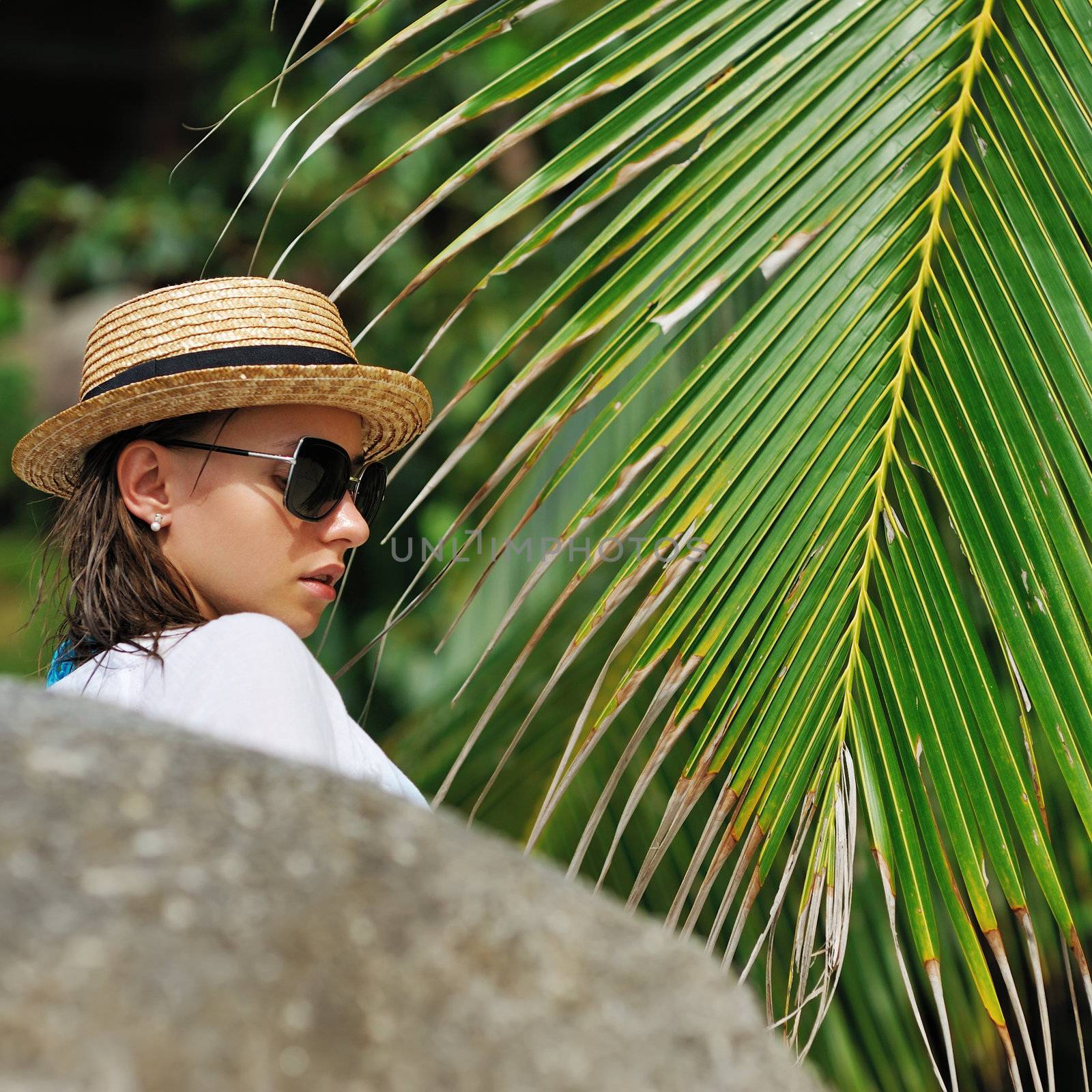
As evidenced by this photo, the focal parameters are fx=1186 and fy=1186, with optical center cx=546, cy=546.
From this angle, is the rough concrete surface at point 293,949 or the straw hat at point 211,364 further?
the straw hat at point 211,364

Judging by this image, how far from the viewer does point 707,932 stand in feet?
5.76

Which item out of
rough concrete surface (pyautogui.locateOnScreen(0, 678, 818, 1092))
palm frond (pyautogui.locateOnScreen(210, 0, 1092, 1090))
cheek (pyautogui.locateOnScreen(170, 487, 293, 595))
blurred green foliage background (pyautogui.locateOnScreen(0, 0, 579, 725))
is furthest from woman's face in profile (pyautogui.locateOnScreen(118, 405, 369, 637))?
rough concrete surface (pyautogui.locateOnScreen(0, 678, 818, 1092))

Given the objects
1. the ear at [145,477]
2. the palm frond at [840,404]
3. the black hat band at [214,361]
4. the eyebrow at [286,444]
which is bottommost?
the palm frond at [840,404]

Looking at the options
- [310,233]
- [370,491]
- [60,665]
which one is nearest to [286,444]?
[370,491]

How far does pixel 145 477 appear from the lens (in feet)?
3.88

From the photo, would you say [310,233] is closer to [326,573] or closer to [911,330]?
[326,573]

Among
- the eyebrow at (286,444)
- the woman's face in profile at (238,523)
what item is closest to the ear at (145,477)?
the woman's face in profile at (238,523)

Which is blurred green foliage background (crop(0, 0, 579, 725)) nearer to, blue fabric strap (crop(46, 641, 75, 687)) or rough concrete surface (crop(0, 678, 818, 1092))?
blue fabric strap (crop(46, 641, 75, 687))

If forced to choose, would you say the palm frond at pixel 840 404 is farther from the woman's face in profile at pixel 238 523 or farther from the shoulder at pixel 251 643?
the woman's face in profile at pixel 238 523

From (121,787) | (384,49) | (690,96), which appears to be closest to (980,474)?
(690,96)

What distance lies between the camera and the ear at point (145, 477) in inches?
45.6

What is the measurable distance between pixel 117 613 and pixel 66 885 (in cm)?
68

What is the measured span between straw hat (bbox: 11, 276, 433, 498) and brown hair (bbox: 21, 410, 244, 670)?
2cm

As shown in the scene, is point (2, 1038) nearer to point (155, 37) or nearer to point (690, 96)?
point (690, 96)
